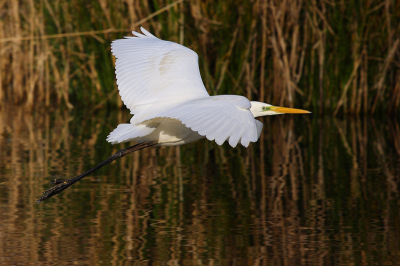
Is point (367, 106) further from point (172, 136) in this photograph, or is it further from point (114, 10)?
point (172, 136)

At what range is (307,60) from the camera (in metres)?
9.17

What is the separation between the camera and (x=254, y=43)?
892 centimetres

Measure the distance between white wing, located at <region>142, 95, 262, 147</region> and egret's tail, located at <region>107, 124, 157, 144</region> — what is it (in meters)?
0.60

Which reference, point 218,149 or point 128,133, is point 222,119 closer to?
point 128,133

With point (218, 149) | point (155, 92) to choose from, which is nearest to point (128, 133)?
point (155, 92)

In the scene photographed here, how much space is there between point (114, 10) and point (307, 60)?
9.80 ft

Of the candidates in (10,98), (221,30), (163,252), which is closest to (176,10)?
(221,30)

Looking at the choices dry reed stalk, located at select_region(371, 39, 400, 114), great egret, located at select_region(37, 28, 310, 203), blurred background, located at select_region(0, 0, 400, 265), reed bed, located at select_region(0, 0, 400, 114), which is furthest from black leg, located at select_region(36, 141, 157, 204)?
dry reed stalk, located at select_region(371, 39, 400, 114)

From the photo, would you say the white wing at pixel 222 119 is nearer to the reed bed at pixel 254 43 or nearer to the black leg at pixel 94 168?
the black leg at pixel 94 168

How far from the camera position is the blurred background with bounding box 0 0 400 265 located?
3869 mm

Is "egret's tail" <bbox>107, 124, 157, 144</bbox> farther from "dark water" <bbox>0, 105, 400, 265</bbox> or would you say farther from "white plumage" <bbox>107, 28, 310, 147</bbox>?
"dark water" <bbox>0, 105, 400, 265</bbox>

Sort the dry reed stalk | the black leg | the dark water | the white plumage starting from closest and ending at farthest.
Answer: the dark water
the white plumage
the black leg
the dry reed stalk

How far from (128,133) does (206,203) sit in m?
1.00

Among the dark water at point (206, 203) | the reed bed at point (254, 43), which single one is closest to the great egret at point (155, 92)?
the dark water at point (206, 203)
